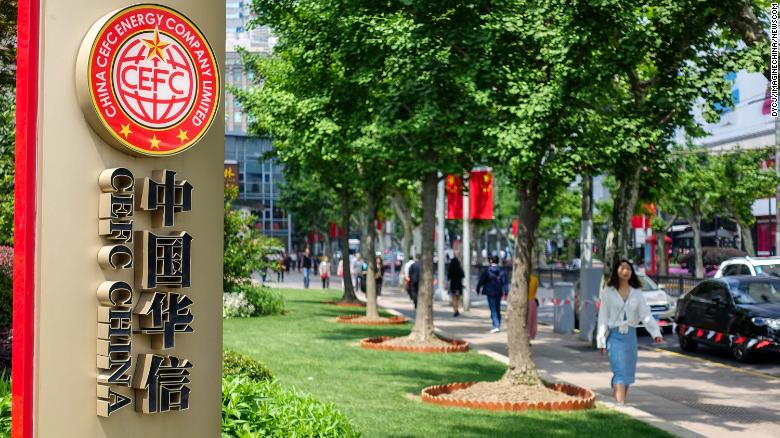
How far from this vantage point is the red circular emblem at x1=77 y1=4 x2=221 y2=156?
15.1 ft

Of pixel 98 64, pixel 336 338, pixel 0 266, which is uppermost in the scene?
pixel 98 64

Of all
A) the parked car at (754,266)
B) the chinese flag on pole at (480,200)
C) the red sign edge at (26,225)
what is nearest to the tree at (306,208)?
the chinese flag on pole at (480,200)

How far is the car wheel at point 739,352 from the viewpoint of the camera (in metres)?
19.0

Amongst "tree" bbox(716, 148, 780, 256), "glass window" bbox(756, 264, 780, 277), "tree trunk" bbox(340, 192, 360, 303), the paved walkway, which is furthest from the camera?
"tree" bbox(716, 148, 780, 256)

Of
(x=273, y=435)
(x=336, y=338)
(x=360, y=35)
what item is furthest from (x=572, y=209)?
(x=273, y=435)

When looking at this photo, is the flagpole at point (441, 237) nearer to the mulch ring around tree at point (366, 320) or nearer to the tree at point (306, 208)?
the mulch ring around tree at point (366, 320)

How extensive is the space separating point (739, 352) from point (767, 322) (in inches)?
32.8

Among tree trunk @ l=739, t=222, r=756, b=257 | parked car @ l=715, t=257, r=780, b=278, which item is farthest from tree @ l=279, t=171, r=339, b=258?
parked car @ l=715, t=257, r=780, b=278

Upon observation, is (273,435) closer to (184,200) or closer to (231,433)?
(231,433)

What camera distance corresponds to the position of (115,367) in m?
4.62

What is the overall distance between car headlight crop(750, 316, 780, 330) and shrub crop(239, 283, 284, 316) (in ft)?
46.4

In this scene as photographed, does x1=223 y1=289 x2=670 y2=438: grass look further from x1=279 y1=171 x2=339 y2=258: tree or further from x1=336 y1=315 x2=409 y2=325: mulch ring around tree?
x1=279 y1=171 x2=339 y2=258: tree

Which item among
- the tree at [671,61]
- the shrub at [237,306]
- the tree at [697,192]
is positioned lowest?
the shrub at [237,306]

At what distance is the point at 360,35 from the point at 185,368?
1086cm
